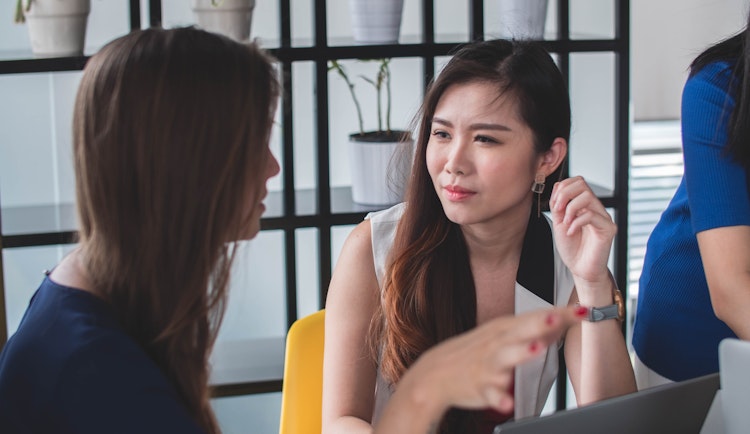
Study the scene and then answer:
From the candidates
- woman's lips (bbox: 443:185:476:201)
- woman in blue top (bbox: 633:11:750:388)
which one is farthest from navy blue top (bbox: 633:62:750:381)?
woman's lips (bbox: 443:185:476:201)

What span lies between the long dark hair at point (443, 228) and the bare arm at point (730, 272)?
0.38 metres

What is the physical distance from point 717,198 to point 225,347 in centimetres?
164

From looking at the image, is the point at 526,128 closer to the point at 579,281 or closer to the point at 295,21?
the point at 579,281

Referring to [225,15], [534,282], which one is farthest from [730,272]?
[225,15]

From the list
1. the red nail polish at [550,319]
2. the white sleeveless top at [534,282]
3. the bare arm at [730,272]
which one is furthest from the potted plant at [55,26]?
the red nail polish at [550,319]

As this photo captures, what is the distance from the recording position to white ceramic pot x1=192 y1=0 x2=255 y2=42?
8.38 ft

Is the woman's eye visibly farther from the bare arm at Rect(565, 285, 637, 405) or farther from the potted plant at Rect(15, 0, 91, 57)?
the potted plant at Rect(15, 0, 91, 57)

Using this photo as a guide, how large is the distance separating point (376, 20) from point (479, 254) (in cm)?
92

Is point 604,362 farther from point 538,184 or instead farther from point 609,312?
point 538,184

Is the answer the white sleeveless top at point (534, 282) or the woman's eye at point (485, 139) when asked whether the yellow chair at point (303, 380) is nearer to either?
the white sleeveless top at point (534, 282)

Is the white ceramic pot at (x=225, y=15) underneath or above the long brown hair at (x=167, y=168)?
above

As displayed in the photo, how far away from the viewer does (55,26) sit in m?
2.48

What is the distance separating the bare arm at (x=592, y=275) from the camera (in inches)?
67.6

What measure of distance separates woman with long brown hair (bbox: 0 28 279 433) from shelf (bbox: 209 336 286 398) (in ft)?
4.77
